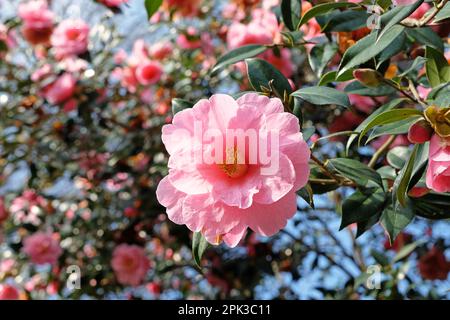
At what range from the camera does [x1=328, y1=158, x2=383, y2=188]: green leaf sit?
0.88 meters

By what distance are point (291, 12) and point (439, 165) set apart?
0.49 metres

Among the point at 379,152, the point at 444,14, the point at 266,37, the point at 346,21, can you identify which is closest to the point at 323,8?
the point at 346,21

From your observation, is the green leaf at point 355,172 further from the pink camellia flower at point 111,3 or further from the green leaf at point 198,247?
the pink camellia flower at point 111,3

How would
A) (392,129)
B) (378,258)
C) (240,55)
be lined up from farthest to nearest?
(378,258), (240,55), (392,129)

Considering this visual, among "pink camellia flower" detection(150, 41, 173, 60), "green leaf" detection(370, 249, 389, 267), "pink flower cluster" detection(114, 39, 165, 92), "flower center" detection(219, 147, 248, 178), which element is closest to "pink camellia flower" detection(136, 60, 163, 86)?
"pink flower cluster" detection(114, 39, 165, 92)

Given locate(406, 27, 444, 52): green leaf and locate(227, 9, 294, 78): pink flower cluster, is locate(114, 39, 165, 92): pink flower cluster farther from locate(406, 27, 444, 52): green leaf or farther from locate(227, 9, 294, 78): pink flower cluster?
locate(406, 27, 444, 52): green leaf

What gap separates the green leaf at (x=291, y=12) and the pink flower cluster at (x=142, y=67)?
113cm

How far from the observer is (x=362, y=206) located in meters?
0.89

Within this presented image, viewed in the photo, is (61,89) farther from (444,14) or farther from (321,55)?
(444,14)

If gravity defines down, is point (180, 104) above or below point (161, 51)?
above

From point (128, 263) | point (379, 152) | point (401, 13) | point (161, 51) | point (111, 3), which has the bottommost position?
point (128, 263)

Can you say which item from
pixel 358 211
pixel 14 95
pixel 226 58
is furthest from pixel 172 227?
pixel 358 211

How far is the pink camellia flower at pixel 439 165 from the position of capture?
27.1 inches

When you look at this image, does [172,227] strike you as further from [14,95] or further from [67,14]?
[67,14]
